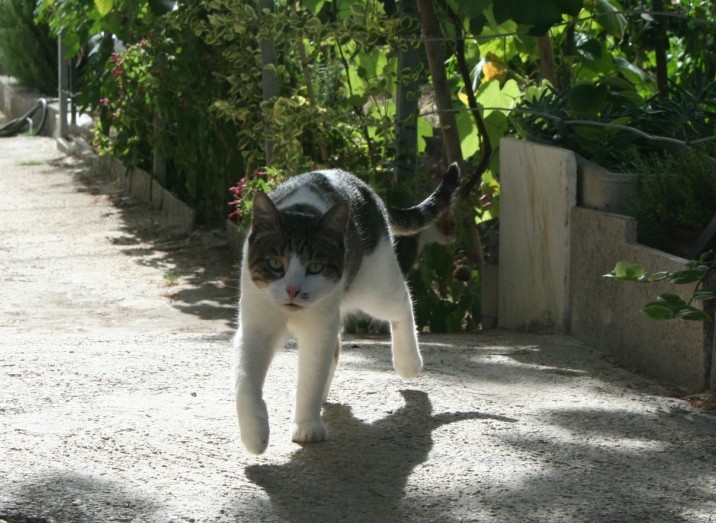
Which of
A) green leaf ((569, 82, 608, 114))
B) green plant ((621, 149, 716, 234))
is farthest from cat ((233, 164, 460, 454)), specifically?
green leaf ((569, 82, 608, 114))

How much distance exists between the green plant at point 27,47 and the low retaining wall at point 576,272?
1304 centimetres

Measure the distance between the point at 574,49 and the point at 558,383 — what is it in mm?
3616

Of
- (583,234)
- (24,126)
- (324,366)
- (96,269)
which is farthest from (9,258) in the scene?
(24,126)

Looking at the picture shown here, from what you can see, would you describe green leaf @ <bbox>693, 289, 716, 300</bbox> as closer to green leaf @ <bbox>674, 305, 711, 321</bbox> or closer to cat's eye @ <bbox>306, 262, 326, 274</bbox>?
green leaf @ <bbox>674, 305, 711, 321</bbox>

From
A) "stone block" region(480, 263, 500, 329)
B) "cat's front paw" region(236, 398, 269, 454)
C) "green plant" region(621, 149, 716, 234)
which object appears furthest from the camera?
"stone block" region(480, 263, 500, 329)

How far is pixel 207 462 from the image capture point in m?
3.28

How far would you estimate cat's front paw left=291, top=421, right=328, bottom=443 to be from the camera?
3.48 m

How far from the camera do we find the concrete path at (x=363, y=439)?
9.70ft

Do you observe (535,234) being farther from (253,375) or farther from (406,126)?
(253,375)

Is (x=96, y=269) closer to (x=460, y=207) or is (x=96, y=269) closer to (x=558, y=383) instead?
(x=460, y=207)

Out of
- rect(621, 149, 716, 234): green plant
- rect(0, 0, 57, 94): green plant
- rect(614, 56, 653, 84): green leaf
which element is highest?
rect(0, 0, 57, 94): green plant

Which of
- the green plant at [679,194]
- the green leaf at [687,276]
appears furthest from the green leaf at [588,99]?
the green leaf at [687,276]

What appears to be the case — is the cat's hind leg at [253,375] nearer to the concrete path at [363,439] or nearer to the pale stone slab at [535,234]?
the concrete path at [363,439]

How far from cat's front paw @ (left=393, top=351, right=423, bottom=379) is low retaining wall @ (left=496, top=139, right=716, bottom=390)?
3.47 feet
